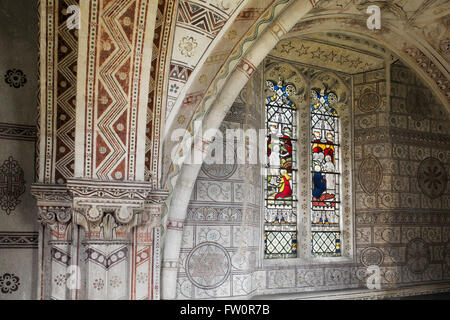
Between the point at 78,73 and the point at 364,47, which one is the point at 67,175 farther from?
the point at 364,47

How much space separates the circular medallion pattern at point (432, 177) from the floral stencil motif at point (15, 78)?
623 centimetres

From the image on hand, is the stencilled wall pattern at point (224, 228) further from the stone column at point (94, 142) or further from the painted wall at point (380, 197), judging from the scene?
the stone column at point (94, 142)

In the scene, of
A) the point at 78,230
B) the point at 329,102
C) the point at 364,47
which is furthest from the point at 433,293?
the point at 78,230

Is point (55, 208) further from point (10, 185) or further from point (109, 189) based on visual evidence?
point (10, 185)

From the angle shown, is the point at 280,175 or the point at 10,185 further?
the point at 280,175

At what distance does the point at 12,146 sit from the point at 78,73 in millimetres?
1208

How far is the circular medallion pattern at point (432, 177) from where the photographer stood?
8633mm

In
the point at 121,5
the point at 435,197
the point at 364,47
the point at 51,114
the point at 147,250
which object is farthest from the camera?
the point at 435,197

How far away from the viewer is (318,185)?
820cm

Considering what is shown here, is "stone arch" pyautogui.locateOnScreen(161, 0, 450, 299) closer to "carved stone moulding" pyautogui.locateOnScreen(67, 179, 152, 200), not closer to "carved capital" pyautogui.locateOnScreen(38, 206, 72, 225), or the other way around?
"carved stone moulding" pyautogui.locateOnScreen(67, 179, 152, 200)

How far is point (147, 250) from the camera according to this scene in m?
4.68

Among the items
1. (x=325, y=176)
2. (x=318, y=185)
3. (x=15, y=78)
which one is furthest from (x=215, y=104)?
(x=325, y=176)

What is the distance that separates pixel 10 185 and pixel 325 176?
493 centimetres

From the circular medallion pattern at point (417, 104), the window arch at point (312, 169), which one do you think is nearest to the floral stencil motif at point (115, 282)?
the window arch at point (312, 169)
